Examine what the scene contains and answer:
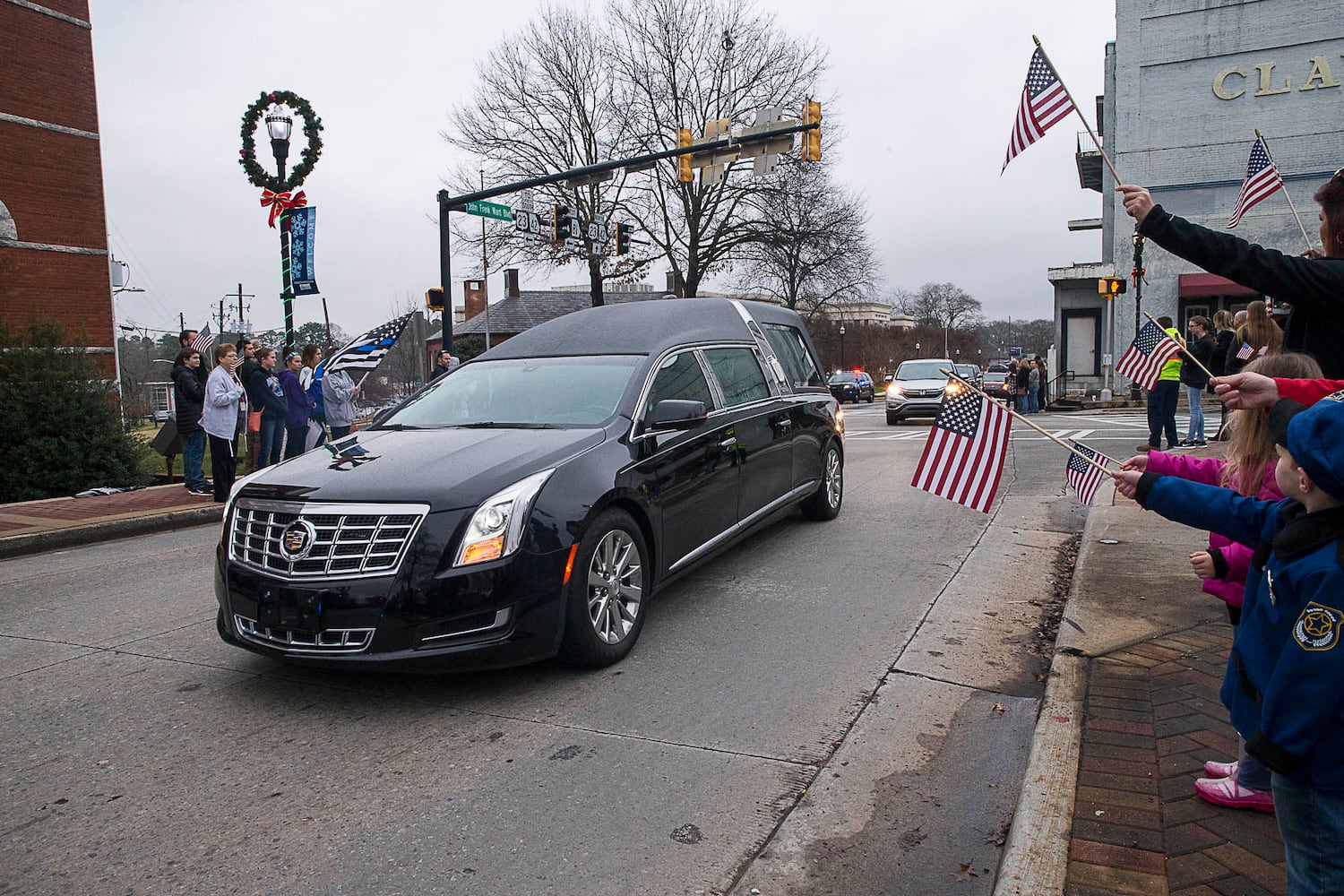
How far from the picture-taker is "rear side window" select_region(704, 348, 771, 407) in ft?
20.7

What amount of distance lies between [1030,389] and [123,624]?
25.7m

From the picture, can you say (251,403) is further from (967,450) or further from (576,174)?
(967,450)

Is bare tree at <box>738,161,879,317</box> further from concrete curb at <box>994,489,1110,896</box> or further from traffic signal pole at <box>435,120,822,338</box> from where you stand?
concrete curb at <box>994,489,1110,896</box>

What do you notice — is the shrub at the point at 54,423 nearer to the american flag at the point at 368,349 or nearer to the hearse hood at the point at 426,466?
the american flag at the point at 368,349

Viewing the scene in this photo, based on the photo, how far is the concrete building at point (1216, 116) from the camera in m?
28.1

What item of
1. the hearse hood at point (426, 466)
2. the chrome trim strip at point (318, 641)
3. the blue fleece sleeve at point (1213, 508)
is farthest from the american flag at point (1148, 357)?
the chrome trim strip at point (318, 641)

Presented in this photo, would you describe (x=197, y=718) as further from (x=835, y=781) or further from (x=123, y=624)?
(x=835, y=781)

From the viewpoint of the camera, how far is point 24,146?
54.7 ft

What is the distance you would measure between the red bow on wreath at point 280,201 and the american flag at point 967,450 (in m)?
12.7

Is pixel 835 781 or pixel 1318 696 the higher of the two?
pixel 1318 696

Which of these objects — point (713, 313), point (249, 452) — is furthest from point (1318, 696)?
point (249, 452)

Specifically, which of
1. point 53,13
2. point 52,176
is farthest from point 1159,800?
point 53,13

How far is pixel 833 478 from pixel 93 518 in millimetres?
7515

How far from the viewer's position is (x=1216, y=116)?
97.7ft
